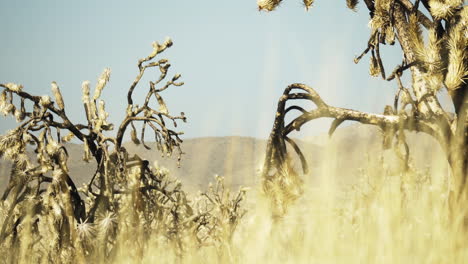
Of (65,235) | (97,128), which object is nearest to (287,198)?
(65,235)

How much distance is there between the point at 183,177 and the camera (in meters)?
77.6

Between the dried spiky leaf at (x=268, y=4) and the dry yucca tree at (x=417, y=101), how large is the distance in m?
0.01

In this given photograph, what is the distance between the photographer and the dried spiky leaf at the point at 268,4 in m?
4.91

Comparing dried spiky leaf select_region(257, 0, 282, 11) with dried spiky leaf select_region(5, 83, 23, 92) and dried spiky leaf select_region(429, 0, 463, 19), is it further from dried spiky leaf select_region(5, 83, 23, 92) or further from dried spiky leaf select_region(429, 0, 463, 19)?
dried spiky leaf select_region(5, 83, 23, 92)

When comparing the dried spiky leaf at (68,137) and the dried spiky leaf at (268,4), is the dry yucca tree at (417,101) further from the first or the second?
the dried spiky leaf at (68,137)

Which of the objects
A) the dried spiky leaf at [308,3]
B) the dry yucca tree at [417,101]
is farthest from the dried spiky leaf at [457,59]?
the dried spiky leaf at [308,3]

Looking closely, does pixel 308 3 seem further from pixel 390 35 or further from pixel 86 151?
pixel 86 151

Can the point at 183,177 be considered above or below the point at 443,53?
below

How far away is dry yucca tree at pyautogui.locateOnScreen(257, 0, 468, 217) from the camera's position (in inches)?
162

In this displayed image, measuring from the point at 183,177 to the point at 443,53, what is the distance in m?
74.7

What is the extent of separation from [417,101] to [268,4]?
6.56ft

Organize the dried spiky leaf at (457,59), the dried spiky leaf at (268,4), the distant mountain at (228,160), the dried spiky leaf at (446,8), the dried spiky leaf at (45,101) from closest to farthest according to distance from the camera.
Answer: the dried spiky leaf at (457,59) < the dried spiky leaf at (446,8) < the dried spiky leaf at (268,4) < the dried spiky leaf at (45,101) < the distant mountain at (228,160)

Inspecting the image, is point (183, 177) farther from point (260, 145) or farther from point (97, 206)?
point (97, 206)

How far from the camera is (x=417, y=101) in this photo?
183 inches
